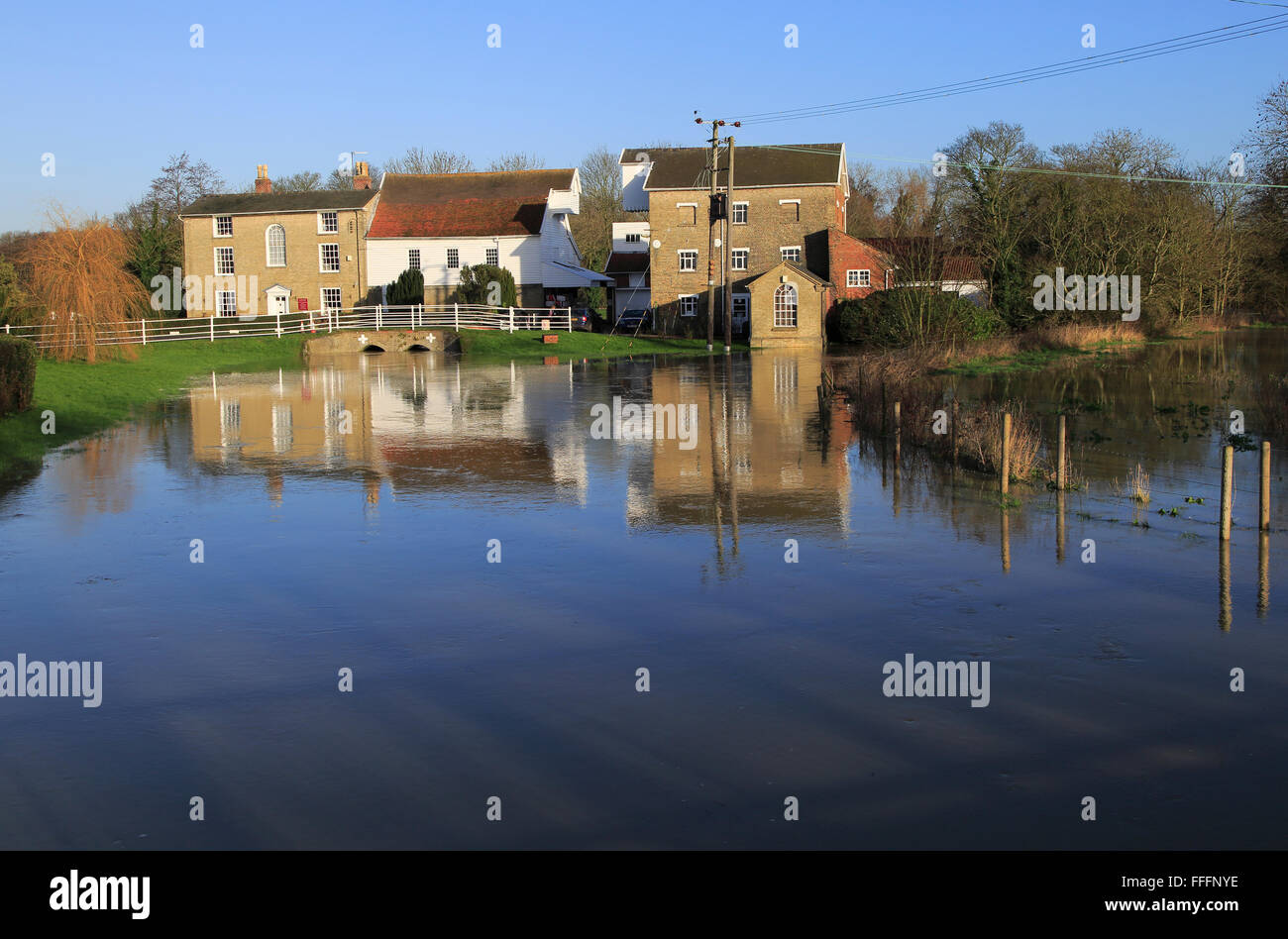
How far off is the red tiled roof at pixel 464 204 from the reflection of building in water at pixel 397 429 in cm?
2490

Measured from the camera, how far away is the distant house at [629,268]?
225 ft

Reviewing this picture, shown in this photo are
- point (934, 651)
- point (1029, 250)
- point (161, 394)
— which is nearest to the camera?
point (934, 651)

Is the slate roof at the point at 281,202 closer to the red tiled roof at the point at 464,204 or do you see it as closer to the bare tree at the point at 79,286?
the red tiled roof at the point at 464,204

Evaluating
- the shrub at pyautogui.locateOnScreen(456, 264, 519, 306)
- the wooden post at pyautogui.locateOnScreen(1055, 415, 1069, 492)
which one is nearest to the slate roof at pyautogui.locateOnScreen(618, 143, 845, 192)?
the shrub at pyautogui.locateOnScreen(456, 264, 519, 306)

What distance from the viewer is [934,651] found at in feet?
29.3

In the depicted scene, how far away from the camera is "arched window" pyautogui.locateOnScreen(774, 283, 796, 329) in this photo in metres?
54.0

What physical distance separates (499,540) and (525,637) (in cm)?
377

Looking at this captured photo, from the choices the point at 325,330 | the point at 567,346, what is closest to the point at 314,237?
the point at 325,330

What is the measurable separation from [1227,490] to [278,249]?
193 feet

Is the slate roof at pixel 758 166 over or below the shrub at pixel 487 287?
over

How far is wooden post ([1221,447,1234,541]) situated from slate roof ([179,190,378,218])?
183 feet

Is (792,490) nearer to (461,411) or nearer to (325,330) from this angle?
(461,411)

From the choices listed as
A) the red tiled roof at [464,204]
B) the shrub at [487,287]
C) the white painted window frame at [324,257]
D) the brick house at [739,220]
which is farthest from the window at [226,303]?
the brick house at [739,220]

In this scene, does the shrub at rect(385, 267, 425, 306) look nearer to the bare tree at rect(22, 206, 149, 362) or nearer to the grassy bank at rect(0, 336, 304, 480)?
the grassy bank at rect(0, 336, 304, 480)
